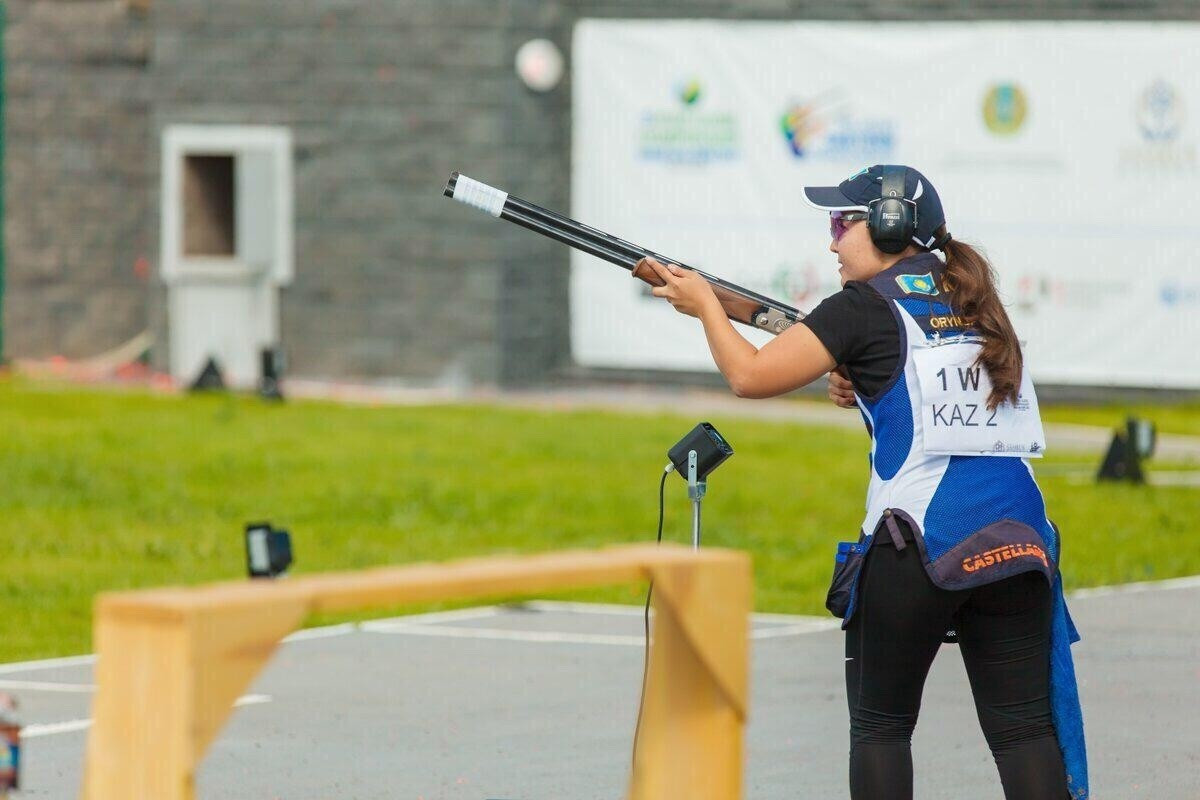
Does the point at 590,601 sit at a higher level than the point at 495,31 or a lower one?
lower

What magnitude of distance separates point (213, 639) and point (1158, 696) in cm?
610

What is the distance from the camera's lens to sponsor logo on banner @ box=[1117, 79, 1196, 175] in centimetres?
2025

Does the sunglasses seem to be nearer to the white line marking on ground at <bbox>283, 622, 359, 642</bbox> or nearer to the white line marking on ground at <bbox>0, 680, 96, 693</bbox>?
the white line marking on ground at <bbox>0, 680, 96, 693</bbox>

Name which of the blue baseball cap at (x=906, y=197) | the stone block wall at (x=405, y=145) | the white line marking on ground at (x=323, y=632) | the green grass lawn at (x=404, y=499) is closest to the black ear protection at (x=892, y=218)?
the blue baseball cap at (x=906, y=197)

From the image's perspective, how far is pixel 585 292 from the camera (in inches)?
870

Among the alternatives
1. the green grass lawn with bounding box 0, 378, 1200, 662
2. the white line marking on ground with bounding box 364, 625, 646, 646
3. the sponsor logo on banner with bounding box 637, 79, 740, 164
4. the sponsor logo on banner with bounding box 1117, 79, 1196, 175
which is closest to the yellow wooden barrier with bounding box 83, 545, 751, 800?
the white line marking on ground with bounding box 364, 625, 646, 646

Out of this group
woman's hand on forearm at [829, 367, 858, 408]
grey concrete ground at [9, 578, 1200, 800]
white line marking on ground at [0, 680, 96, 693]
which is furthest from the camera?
white line marking on ground at [0, 680, 96, 693]

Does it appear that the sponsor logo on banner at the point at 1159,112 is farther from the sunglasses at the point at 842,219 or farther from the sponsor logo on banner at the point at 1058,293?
the sunglasses at the point at 842,219

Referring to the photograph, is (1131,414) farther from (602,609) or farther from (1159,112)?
(602,609)

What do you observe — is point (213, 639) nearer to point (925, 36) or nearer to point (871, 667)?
point (871, 667)

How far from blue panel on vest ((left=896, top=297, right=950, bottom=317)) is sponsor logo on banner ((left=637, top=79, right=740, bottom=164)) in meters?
16.4

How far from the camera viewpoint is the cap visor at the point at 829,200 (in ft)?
18.0

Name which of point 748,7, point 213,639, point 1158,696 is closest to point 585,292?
point 748,7

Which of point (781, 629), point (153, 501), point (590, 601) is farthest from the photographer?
point (153, 501)
